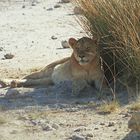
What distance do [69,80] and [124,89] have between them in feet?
2.93

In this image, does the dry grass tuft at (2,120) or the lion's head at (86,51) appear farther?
the lion's head at (86,51)

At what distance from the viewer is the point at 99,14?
29.8 feet

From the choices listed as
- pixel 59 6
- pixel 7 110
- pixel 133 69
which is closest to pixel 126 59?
pixel 133 69

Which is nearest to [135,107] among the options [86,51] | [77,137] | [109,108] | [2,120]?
[109,108]

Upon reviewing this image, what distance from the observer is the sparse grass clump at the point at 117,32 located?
8.52m

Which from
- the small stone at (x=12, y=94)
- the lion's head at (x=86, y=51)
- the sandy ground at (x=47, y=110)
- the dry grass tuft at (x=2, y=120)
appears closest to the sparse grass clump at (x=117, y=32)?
the lion's head at (x=86, y=51)

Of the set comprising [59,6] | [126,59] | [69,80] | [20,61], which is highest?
[126,59]

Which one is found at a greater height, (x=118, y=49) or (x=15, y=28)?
(x=118, y=49)

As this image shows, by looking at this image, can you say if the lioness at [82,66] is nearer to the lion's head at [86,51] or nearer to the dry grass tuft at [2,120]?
the lion's head at [86,51]

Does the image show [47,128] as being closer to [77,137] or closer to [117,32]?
[77,137]

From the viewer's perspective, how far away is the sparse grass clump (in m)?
8.52

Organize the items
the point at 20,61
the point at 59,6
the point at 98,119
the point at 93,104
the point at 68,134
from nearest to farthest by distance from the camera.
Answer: the point at 68,134 < the point at 98,119 < the point at 93,104 < the point at 20,61 < the point at 59,6

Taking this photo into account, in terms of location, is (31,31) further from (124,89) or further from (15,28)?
(124,89)

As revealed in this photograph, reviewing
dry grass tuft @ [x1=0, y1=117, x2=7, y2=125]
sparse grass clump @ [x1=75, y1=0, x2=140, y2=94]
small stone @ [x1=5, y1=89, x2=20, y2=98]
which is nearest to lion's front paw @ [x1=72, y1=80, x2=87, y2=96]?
sparse grass clump @ [x1=75, y1=0, x2=140, y2=94]
